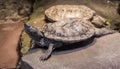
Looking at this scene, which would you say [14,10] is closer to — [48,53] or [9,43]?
[9,43]

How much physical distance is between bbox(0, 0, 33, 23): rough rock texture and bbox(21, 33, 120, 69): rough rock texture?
2.45m

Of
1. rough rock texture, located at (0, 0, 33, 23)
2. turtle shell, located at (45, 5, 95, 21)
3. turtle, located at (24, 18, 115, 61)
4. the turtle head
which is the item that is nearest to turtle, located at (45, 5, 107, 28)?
turtle shell, located at (45, 5, 95, 21)

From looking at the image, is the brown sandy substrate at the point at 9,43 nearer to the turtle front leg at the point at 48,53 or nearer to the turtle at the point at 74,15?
the turtle at the point at 74,15

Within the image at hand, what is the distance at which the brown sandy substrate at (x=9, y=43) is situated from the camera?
3812 mm

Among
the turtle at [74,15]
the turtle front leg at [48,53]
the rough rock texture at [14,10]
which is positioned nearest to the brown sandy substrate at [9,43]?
the rough rock texture at [14,10]

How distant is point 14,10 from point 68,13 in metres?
1.90

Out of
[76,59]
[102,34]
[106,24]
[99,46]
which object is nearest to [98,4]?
[106,24]

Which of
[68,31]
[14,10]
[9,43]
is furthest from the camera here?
[14,10]

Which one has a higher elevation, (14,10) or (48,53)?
(48,53)

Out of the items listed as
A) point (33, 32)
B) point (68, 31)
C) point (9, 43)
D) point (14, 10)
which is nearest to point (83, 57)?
point (68, 31)

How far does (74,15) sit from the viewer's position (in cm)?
385

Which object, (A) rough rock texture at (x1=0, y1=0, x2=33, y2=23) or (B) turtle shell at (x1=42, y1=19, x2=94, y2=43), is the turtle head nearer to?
(B) turtle shell at (x1=42, y1=19, x2=94, y2=43)

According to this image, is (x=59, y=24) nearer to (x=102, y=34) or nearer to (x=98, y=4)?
(x=102, y=34)

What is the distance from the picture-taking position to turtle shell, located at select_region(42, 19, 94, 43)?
2.76 m
